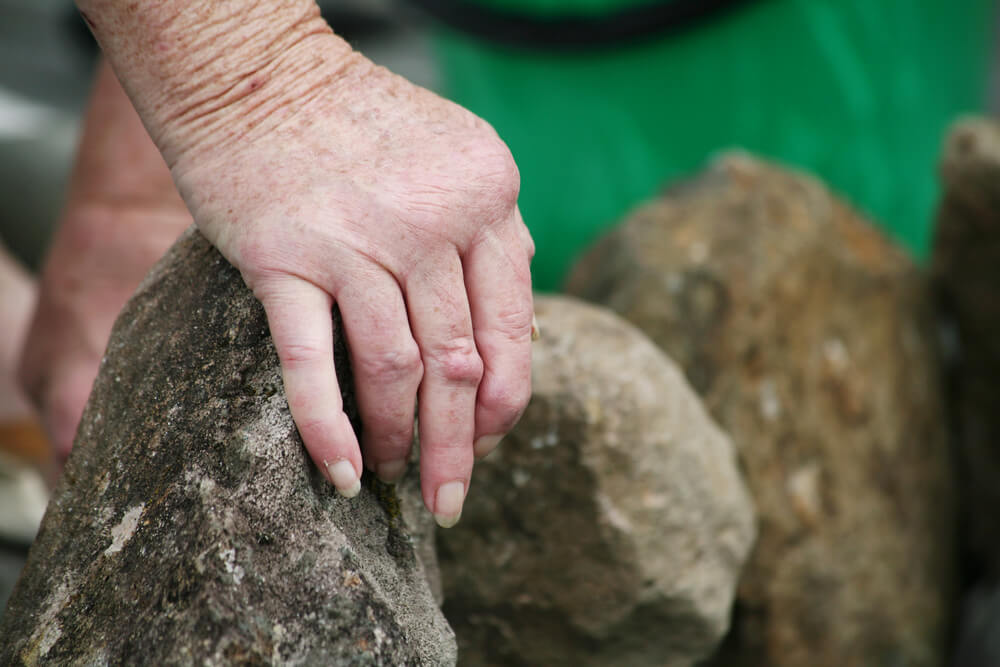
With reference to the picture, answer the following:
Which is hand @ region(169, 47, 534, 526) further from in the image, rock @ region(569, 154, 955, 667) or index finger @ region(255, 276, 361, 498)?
rock @ region(569, 154, 955, 667)

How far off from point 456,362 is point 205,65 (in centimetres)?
40

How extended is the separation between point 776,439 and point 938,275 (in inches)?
28.8

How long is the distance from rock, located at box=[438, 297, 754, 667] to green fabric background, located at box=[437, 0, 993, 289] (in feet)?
3.83

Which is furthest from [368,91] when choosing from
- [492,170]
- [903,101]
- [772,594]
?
[903,101]

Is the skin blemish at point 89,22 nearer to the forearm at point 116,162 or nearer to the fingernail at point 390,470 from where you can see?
the fingernail at point 390,470

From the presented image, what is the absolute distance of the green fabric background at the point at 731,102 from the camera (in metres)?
2.11

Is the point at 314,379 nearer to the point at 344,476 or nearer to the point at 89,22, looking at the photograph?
the point at 344,476

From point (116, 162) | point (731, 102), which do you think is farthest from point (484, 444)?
point (731, 102)

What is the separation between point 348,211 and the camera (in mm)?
799

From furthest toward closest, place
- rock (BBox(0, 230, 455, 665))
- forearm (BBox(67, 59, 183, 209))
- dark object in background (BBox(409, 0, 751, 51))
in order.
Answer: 1. dark object in background (BBox(409, 0, 751, 51))
2. forearm (BBox(67, 59, 183, 209))
3. rock (BBox(0, 230, 455, 665))

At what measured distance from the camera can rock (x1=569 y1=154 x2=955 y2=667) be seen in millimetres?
1497

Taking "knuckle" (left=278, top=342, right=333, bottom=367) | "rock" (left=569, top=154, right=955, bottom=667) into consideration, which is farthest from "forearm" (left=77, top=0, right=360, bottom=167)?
"rock" (left=569, top=154, right=955, bottom=667)

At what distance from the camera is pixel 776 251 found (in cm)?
158

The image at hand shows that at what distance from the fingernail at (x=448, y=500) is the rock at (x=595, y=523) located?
0.90ft
